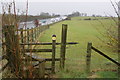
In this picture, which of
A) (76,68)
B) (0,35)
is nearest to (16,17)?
(0,35)

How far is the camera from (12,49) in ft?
14.0

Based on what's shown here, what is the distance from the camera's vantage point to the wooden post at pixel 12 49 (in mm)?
4160

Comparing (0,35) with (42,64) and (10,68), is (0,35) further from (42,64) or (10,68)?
(42,64)

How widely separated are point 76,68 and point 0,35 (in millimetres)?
2806

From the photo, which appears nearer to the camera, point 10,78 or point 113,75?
point 10,78

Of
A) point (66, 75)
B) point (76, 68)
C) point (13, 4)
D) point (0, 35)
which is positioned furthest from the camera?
point (76, 68)

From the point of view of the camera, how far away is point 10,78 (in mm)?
4461

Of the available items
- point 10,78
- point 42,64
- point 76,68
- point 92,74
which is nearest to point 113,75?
point 92,74

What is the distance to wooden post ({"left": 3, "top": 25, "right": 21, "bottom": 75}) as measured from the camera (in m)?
4.16

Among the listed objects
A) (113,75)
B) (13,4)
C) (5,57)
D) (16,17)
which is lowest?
(113,75)

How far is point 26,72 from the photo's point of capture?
433 cm

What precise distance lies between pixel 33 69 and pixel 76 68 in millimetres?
1903

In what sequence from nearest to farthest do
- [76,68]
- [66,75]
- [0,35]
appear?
[0,35] < [66,75] < [76,68]

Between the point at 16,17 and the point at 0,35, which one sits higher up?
the point at 16,17
